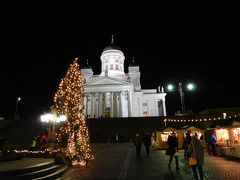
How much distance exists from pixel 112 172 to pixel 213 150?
10.7 meters

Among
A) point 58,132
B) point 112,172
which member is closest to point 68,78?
point 58,132

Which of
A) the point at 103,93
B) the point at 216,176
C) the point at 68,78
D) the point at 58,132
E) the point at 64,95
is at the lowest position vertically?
the point at 216,176

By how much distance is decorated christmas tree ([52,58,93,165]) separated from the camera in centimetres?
1405

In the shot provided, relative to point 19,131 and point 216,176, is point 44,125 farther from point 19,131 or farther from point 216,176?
point 216,176

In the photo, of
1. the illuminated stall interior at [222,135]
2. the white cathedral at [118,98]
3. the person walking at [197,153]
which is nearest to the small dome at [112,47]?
the white cathedral at [118,98]

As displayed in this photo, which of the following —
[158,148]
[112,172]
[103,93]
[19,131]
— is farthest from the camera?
[103,93]

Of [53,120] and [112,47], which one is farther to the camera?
[112,47]

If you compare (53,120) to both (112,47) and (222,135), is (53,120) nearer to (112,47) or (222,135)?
(222,135)

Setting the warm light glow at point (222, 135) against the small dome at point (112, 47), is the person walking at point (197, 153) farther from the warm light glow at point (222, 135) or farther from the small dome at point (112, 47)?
the small dome at point (112, 47)

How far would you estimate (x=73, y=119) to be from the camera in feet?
48.0

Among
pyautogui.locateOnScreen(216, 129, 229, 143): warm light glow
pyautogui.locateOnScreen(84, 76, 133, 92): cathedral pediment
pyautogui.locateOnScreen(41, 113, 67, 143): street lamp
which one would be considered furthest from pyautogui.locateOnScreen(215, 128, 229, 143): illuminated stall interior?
pyautogui.locateOnScreen(84, 76, 133, 92): cathedral pediment

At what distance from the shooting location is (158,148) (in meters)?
25.1

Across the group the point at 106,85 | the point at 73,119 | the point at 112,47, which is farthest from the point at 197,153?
the point at 112,47

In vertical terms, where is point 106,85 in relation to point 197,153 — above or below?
above
